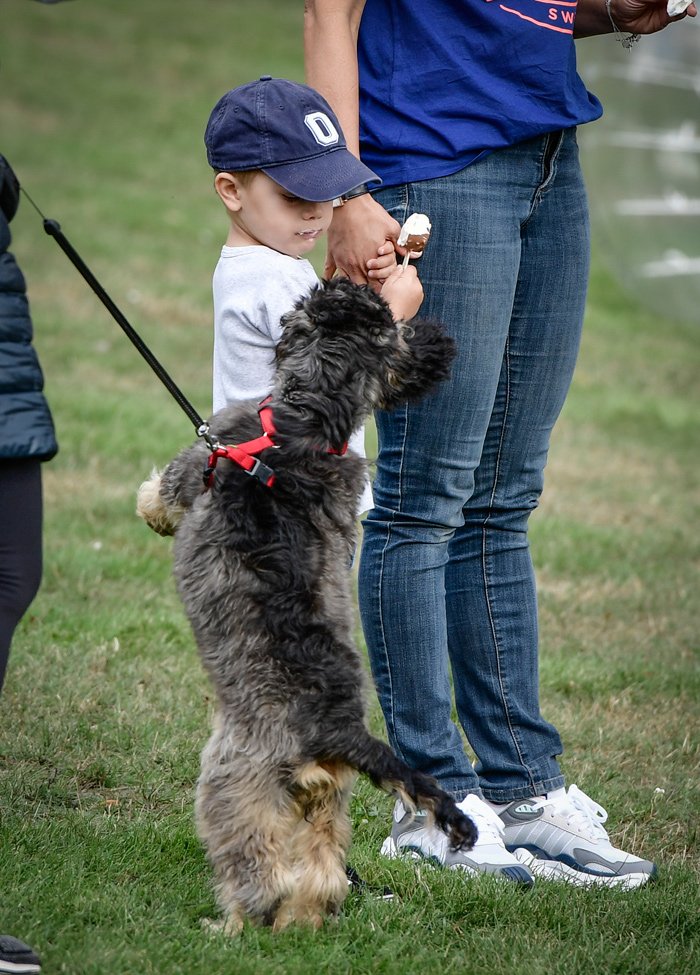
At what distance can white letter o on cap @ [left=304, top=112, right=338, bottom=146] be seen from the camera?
250cm

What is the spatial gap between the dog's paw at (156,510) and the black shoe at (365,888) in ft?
3.18

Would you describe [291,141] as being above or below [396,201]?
above

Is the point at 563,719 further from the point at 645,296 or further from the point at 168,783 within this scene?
the point at 645,296

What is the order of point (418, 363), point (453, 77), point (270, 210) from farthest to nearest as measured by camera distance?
point (453, 77) < point (270, 210) < point (418, 363)

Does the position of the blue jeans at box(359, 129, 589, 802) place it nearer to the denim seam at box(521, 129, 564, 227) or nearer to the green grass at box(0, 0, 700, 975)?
the denim seam at box(521, 129, 564, 227)

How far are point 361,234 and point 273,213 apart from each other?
0.21m

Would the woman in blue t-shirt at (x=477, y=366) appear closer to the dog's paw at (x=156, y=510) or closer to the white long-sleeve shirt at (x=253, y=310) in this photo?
the white long-sleeve shirt at (x=253, y=310)

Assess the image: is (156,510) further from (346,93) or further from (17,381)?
(346,93)

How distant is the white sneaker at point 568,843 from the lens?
2.98 metres

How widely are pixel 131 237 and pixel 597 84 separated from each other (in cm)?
515

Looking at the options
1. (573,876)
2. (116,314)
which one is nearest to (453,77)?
(116,314)

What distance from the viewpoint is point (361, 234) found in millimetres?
2607

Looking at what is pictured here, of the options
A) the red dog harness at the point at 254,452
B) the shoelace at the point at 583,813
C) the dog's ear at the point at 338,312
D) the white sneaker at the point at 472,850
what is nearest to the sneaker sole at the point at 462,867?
the white sneaker at the point at 472,850

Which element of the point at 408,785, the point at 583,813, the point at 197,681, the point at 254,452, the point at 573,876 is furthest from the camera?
the point at 197,681
